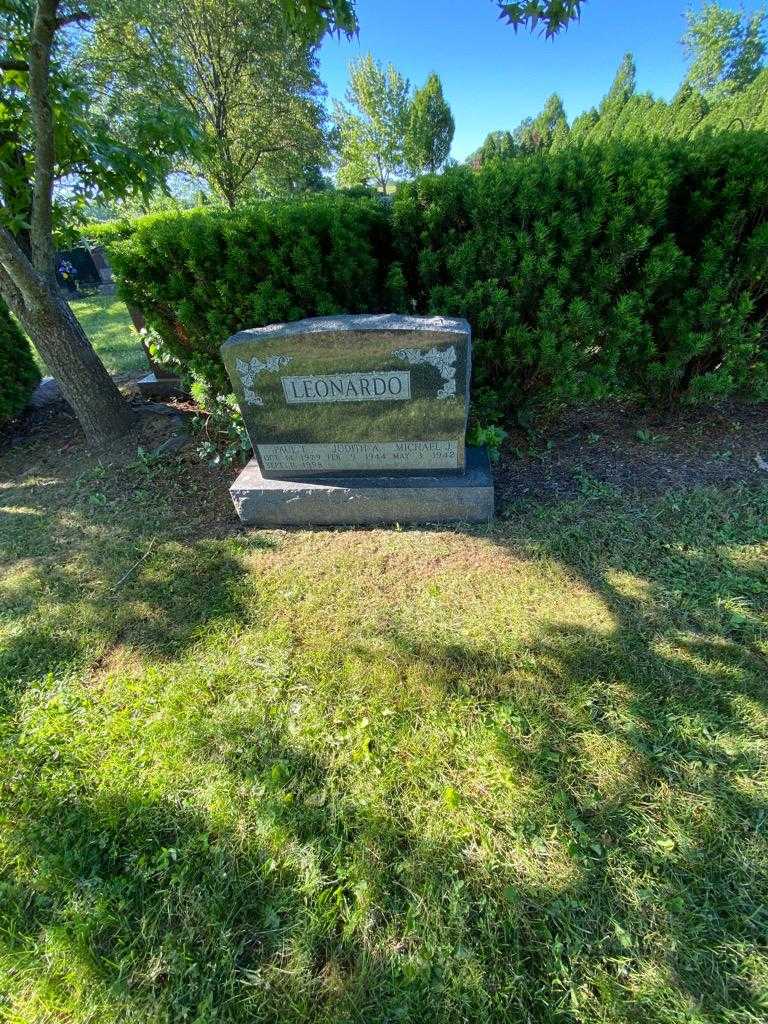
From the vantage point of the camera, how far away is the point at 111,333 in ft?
29.3

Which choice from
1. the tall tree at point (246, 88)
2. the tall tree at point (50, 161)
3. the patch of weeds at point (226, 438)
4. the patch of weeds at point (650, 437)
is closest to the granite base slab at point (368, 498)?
the patch of weeds at point (226, 438)

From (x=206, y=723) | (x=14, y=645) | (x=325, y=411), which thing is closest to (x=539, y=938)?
(x=206, y=723)

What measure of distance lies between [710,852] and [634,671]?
67cm

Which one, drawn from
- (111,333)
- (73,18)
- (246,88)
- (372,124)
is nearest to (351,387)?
(73,18)

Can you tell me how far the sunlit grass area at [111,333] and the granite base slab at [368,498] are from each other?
8.97ft

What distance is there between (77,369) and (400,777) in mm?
4018

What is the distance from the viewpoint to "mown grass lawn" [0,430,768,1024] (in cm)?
130

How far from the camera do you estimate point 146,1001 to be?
1294 mm

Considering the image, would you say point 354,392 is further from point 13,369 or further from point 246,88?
point 246,88

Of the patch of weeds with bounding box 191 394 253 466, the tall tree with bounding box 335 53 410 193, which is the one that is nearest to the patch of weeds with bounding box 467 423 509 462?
the patch of weeds with bounding box 191 394 253 466

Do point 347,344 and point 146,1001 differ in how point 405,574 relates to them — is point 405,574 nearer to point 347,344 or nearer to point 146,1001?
point 347,344

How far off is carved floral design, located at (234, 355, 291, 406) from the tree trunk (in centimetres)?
194

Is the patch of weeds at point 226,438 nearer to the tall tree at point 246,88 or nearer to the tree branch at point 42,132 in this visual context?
the tree branch at point 42,132

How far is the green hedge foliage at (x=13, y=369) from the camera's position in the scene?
14.3ft
